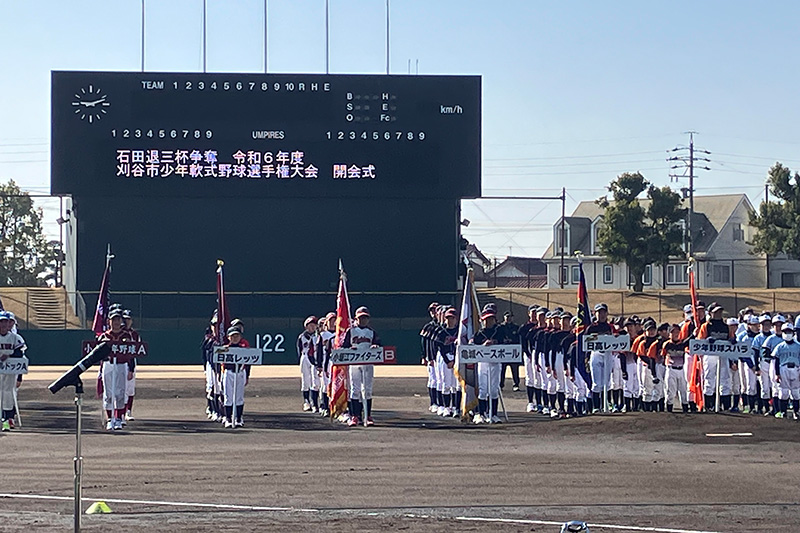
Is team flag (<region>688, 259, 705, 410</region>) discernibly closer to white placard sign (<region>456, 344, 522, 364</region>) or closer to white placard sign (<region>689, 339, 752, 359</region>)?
white placard sign (<region>689, 339, 752, 359</region>)

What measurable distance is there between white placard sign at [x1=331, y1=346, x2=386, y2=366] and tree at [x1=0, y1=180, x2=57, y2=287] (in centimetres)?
5386

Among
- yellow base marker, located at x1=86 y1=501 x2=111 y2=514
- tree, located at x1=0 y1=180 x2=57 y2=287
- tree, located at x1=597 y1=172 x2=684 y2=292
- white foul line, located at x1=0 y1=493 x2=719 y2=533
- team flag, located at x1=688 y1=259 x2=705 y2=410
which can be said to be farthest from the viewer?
tree, located at x1=0 y1=180 x2=57 y2=287

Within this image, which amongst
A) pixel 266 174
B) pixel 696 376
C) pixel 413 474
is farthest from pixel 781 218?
pixel 413 474

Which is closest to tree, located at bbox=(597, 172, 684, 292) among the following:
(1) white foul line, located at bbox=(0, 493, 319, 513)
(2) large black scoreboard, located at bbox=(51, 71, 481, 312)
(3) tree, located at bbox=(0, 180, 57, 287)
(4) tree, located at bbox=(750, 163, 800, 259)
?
(4) tree, located at bbox=(750, 163, 800, 259)

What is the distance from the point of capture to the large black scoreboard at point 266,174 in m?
38.9

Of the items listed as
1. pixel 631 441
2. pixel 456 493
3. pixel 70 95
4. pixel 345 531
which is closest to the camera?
pixel 345 531

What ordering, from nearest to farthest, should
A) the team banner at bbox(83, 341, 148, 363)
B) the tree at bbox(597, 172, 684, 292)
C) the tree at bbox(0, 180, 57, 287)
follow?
the team banner at bbox(83, 341, 148, 363) → the tree at bbox(597, 172, 684, 292) → the tree at bbox(0, 180, 57, 287)

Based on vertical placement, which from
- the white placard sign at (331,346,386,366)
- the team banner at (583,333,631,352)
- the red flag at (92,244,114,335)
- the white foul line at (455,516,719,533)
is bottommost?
the white foul line at (455,516,719,533)

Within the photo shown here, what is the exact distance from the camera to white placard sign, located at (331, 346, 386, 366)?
21.6 m

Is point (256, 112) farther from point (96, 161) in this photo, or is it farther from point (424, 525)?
point (424, 525)

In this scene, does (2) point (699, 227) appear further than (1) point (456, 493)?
Yes

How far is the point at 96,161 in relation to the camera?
39.3 metres

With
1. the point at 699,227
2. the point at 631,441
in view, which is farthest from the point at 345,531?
the point at 699,227

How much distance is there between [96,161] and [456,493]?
94.3 ft
